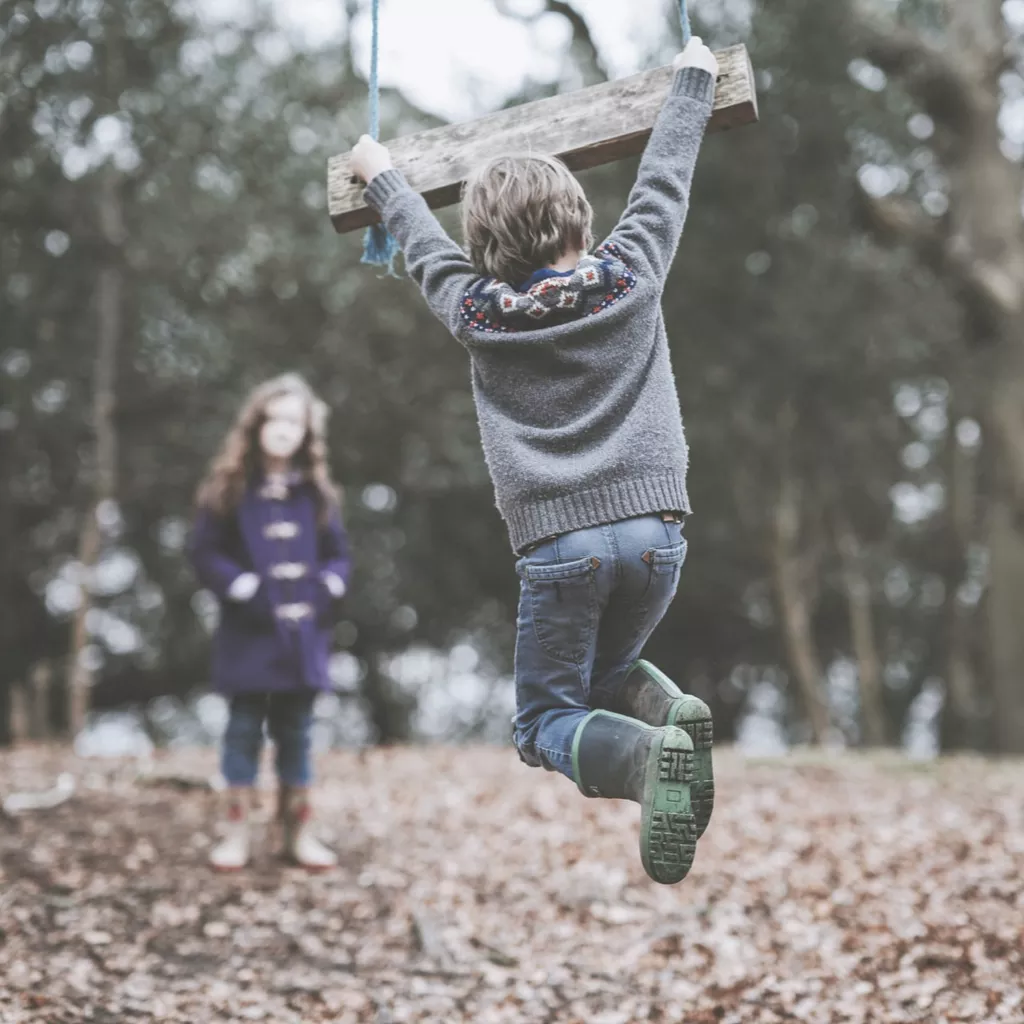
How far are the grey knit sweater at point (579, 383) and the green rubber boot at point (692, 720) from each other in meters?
0.48

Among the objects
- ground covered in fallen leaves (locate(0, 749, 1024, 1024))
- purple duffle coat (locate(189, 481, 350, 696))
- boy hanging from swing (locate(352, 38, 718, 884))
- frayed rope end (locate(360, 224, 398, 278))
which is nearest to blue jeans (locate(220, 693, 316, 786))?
purple duffle coat (locate(189, 481, 350, 696))

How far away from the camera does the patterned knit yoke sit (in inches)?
112

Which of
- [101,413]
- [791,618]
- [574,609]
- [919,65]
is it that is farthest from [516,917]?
[791,618]

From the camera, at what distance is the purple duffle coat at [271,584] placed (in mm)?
5324

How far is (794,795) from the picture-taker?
751 centimetres

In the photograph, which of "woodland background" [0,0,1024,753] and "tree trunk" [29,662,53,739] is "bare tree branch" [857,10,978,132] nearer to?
"woodland background" [0,0,1024,753]

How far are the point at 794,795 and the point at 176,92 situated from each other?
334 inches

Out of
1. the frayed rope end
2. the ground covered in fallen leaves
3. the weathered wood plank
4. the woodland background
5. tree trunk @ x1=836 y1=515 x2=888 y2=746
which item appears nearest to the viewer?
the weathered wood plank

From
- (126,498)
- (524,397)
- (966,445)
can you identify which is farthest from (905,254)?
(524,397)

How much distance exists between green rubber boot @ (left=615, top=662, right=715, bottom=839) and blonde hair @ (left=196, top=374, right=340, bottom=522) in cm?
290

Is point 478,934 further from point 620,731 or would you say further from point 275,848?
point 620,731

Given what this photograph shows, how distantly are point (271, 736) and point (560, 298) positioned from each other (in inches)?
131

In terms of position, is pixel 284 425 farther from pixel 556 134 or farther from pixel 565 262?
pixel 565 262

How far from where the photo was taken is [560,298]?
2.86 meters
